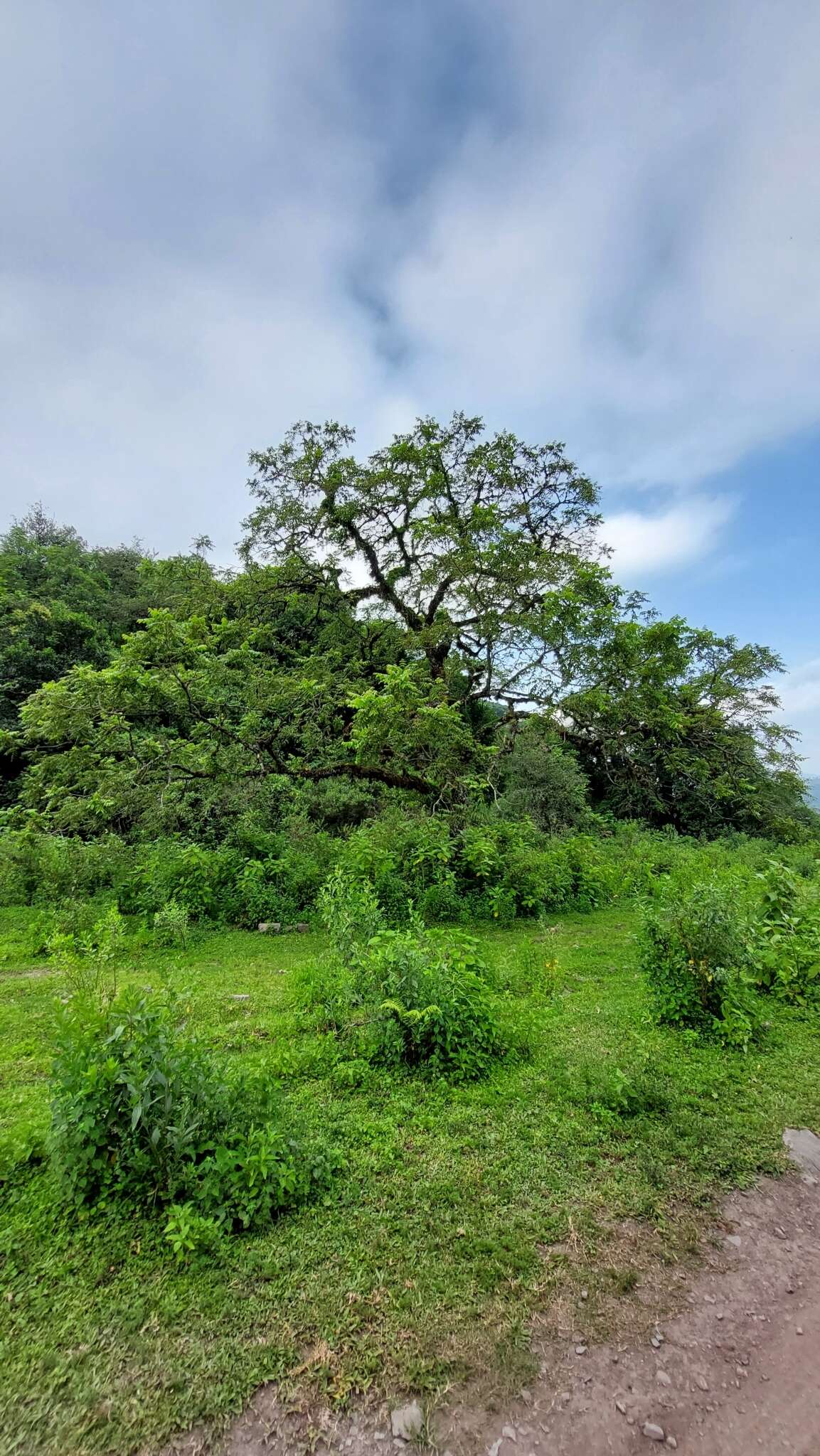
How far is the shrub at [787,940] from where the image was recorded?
202 inches

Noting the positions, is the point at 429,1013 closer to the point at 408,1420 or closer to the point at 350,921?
the point at 350,921

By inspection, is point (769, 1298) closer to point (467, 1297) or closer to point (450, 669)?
point (467, 1297)

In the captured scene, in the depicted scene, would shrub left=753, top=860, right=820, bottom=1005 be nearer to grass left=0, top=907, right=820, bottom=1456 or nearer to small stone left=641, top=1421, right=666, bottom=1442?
grass left=0, top=907, right=820, bottom=1456

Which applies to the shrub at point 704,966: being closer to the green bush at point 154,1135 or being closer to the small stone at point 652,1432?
the small stone at point 652,1432

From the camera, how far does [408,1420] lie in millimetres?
1858

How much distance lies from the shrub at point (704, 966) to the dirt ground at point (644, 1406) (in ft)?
7.61

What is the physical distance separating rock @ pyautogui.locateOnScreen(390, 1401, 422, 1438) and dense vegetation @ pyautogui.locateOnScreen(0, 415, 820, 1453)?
8 cm

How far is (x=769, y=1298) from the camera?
232 centimetres

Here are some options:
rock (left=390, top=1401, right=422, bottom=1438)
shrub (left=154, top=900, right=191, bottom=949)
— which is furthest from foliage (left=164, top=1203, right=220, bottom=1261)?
shrub (left=154, top=900, right=191, bottom=949)

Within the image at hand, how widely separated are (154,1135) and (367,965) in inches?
83.5

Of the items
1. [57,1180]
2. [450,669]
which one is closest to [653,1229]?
[57,1180]

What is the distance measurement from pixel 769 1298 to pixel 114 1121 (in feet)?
9.60

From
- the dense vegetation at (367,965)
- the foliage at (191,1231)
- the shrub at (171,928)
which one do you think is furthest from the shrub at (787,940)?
the shrub at (171,928)

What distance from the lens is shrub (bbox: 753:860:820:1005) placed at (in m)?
5.14
